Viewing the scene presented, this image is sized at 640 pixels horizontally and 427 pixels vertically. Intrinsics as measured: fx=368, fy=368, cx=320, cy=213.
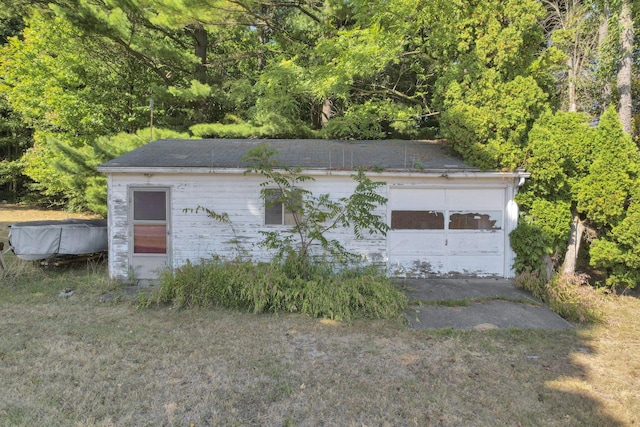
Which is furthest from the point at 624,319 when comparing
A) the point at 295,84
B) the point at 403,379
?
the point at 295,84

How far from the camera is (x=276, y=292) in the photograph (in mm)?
5879

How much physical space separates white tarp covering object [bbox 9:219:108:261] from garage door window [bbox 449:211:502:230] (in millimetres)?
8172

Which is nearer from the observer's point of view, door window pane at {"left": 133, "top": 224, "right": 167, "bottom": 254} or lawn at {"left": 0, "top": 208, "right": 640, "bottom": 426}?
lawn at {"left": 0, "top": 208, "right": 640, "bottom": 426}

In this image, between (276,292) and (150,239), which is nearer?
(276,292)

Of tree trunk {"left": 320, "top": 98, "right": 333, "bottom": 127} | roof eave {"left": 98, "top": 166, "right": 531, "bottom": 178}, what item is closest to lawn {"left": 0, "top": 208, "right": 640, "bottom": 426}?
roof eave {"left": 98, "top": 166, "right": 531, "bottom": 178}

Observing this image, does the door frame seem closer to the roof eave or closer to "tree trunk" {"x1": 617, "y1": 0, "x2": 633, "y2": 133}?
the roof eave

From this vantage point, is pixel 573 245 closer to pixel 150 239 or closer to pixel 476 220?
pixel 476 220

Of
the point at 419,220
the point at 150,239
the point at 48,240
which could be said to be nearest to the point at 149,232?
the point at 150,239

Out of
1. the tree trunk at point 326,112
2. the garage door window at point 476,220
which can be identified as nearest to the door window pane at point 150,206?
the garage door window at point 476,220

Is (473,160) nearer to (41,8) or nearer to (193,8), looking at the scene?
(193,8)

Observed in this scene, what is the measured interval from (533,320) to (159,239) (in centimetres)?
696

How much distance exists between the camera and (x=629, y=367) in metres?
4.33

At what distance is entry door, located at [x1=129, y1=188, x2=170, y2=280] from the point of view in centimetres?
748

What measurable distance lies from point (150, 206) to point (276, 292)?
352cm
